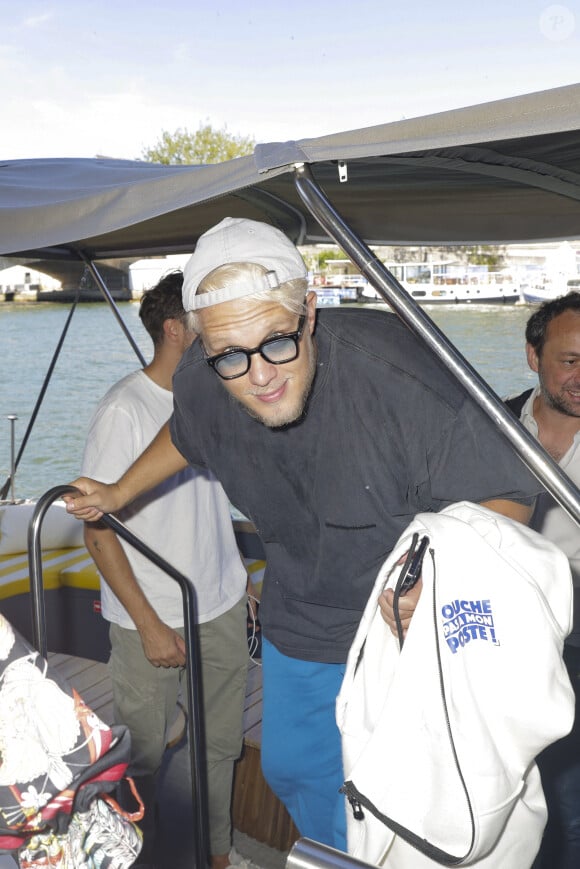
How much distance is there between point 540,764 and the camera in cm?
259

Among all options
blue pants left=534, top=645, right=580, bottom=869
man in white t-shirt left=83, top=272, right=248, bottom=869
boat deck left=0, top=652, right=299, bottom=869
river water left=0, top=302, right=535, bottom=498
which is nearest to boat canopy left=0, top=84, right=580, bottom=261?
man in white t-shirt left=83, top=272, right=248, bottom=869

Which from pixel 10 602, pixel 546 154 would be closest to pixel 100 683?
pixel 10 602

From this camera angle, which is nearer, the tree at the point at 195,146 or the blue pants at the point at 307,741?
the blue pants at the point at 307,741

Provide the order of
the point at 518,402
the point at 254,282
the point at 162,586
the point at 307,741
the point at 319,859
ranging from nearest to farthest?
the point at 319,859 → the point at 254,282 → the point at 307,741 → the point at 162,586 → the point at 518,402

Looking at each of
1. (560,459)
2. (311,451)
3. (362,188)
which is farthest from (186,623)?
(362,188)

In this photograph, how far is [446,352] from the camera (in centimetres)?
167

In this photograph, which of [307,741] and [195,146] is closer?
[307,741]

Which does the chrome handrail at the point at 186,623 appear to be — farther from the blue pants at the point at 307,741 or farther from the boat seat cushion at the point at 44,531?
the boat seat cushion at the point at 44,531

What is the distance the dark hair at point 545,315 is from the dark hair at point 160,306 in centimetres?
124

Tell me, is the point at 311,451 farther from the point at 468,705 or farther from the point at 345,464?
the point at 468,705

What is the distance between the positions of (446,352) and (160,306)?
150cm

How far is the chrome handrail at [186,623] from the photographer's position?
2262mm

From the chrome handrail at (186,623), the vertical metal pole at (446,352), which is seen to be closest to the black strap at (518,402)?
the chrome handrail at (186,623)

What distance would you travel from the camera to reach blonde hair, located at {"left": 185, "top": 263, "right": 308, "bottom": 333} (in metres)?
1.81
